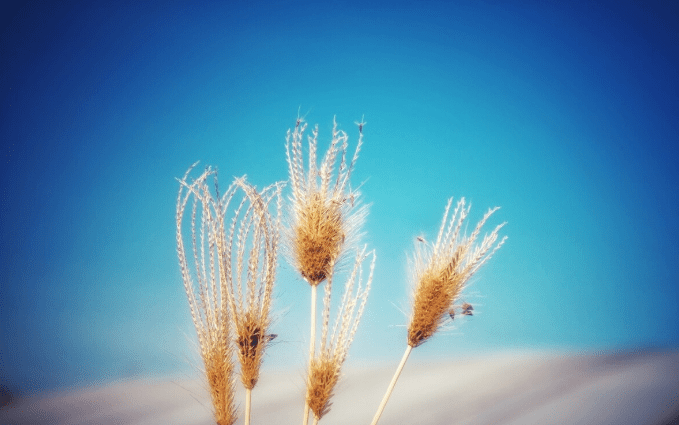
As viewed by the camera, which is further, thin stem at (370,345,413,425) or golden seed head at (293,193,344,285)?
golden seed head at (293,193,344,285)

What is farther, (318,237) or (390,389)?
(318,237)

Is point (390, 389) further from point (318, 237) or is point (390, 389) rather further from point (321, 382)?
point (318, 237)

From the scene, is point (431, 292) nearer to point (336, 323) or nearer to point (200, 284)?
point (336, 323)

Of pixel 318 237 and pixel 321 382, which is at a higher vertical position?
pixel 318 237

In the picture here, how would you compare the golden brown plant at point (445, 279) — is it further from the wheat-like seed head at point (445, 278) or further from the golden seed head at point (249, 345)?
the golden seed head at point (249, 345)

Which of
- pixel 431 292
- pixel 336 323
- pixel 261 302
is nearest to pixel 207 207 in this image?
pixel 261 302

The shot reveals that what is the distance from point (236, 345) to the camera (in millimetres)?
1211

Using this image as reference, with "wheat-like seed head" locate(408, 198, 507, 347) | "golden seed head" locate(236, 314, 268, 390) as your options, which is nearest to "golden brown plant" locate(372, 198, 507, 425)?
"wheat-like seed head" locate(408, 198, 507, 347)

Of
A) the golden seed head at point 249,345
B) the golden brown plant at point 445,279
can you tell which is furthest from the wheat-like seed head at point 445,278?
the golden seed head at point 249,345

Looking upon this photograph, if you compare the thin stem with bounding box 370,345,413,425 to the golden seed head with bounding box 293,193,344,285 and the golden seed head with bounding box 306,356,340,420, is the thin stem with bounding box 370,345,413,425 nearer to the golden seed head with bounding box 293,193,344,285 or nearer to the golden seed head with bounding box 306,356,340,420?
the golden seed head with bounding box 306,356,340,420

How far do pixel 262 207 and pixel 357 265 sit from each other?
40cm

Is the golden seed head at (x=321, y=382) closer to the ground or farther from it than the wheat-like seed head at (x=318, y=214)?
closer to the ground

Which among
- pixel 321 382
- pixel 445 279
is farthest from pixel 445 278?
pixel 321 382

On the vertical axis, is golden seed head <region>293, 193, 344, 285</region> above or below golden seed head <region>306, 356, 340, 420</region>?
above
